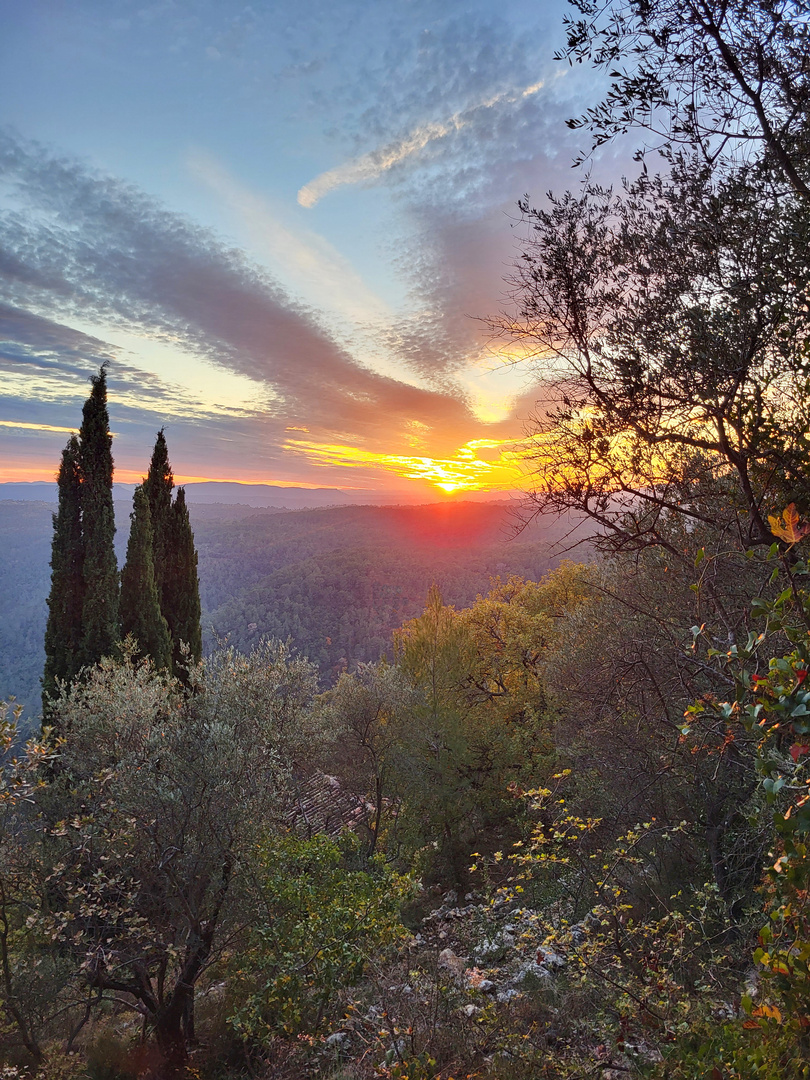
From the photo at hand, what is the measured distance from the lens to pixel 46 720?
1247 cm

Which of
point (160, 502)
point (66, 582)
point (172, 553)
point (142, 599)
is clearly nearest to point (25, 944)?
point (66, 582)

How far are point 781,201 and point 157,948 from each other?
518 inches

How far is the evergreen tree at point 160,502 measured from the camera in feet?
80.5

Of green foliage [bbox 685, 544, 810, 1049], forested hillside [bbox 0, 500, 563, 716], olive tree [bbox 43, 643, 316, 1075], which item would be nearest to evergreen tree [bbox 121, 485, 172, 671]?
olive tree [bbox 43, 643, 316, 1075]

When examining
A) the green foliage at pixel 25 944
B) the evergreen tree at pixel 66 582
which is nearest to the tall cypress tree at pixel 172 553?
the evergreen tree at pixel 66 582

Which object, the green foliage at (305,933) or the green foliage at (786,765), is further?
the green foliage at (305,933)

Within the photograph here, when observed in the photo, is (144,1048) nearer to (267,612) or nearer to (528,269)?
(528,269)

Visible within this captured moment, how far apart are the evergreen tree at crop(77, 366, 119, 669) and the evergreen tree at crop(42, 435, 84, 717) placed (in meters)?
0.24

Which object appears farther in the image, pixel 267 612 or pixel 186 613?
pixel 267 612

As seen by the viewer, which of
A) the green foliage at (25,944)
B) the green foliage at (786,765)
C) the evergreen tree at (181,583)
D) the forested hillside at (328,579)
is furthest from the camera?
the forested hillside at (328,579)

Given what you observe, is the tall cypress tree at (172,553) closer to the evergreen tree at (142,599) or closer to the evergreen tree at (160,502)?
the evergreen tree at (160,502)

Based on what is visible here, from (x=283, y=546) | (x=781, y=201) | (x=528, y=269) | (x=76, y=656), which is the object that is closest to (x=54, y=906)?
(x=76, y=656)

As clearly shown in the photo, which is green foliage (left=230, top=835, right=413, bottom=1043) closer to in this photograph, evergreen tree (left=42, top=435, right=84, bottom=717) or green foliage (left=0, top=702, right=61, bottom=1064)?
green foliage (left=0, top=702, right=61, bottom=1064)

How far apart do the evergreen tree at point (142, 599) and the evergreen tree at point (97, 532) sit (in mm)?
1055
